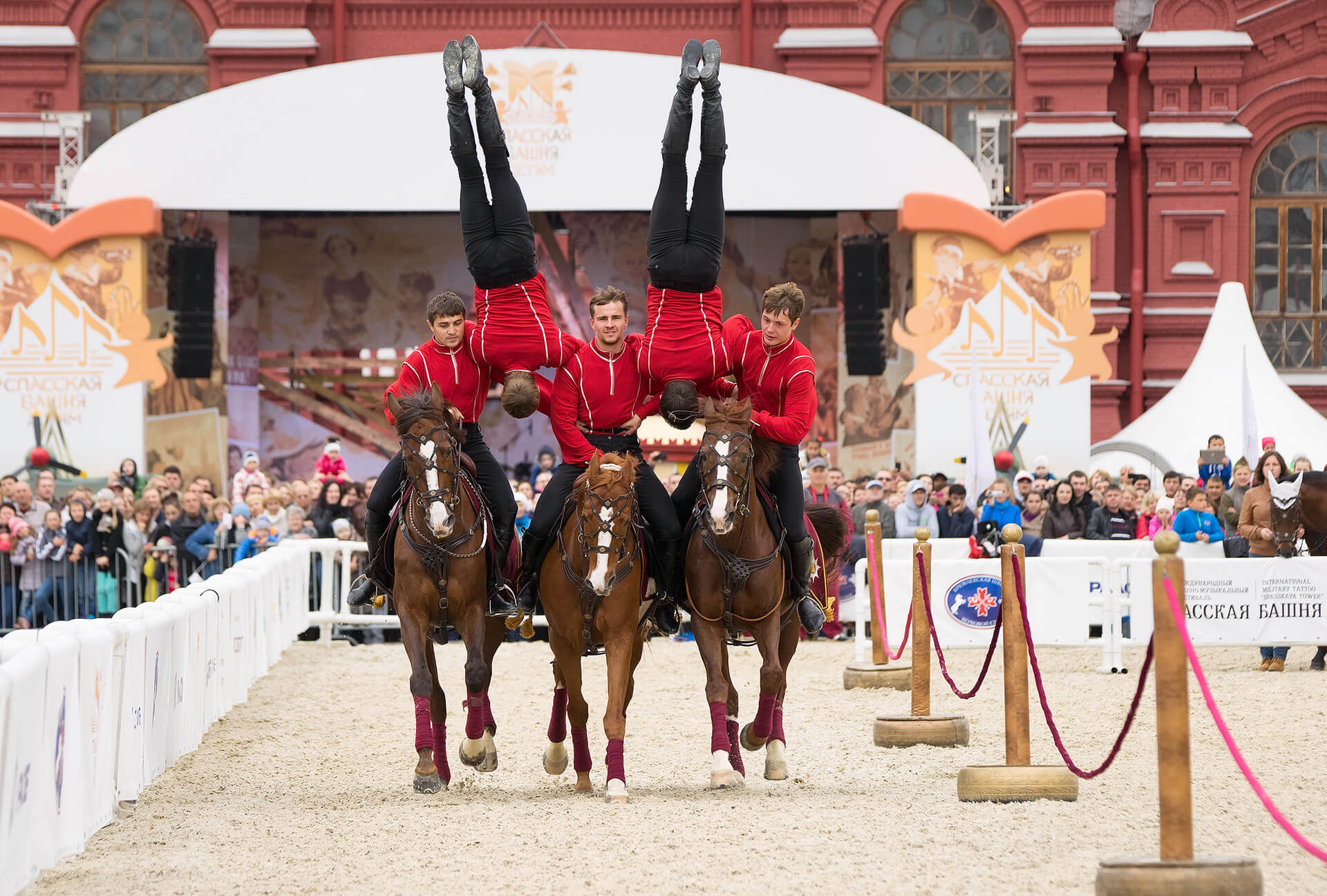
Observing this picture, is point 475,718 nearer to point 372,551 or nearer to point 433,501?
point 372,551

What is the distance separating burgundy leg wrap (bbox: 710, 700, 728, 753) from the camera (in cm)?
930

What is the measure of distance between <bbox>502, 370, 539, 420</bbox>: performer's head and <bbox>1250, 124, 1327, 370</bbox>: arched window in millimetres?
21446

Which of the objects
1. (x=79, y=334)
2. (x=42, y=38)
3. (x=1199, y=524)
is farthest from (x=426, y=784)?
(x=42, y=38)

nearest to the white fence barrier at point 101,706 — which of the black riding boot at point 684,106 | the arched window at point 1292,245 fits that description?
the black riding boot at point 684,106

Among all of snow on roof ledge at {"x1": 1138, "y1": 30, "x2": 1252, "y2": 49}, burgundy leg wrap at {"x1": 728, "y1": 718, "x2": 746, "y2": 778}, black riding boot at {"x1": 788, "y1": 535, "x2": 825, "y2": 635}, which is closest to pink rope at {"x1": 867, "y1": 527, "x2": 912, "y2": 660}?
black riding boot at {"x1": 788, "y1": 535, "x2": 825, "y2": 635}

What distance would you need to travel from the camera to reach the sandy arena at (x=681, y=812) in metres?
7.04

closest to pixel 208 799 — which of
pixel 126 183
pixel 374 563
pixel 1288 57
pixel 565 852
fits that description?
pixel 374 563

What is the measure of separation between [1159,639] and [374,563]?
192 inches

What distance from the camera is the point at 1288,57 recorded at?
28.1 m

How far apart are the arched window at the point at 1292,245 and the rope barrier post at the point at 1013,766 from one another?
2082cm

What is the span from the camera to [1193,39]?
27.9m

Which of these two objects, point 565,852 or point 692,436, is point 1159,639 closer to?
point 565,852

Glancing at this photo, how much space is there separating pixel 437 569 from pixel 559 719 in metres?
1.12

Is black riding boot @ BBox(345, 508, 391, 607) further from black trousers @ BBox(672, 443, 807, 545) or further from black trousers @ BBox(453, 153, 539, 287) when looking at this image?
black trousers @ BBox(672, 443, 807, 545)
